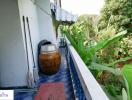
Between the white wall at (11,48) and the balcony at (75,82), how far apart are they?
1.47 feet

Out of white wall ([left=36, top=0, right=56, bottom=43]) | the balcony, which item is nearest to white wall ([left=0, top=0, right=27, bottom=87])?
the balcony

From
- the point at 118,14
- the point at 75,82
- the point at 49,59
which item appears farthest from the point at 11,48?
the point at 118,14

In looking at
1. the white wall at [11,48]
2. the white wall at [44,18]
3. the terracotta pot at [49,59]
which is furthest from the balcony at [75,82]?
the white wall at [44,18]

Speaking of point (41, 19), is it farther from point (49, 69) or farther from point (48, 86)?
point (48, 86)

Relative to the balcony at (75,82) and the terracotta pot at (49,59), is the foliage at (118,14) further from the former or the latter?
the terracotta pot at (49,59)

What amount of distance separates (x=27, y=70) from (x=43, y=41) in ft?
8.53

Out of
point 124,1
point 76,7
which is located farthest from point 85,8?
point 124,1

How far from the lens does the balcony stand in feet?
8.82

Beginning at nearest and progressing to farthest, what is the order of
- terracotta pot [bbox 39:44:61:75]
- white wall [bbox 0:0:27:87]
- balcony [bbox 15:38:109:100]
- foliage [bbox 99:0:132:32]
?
balcony [bbox 15:38:109:100] → white wall [bbox 0:0:27:87] → terracotta pot [bbox 39:44:61:75] → foliage [bbox 99:0:132:32]

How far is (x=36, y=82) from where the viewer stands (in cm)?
813

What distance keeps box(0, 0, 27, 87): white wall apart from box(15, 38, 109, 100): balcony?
0.45 m

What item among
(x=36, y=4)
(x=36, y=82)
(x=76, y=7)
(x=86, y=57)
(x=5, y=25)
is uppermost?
(x=76, y=7)

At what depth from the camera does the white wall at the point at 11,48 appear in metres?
7.05

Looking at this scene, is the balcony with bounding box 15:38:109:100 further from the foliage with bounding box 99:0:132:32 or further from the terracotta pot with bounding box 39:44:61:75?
the foliage with bounding box 99:0:132:32
